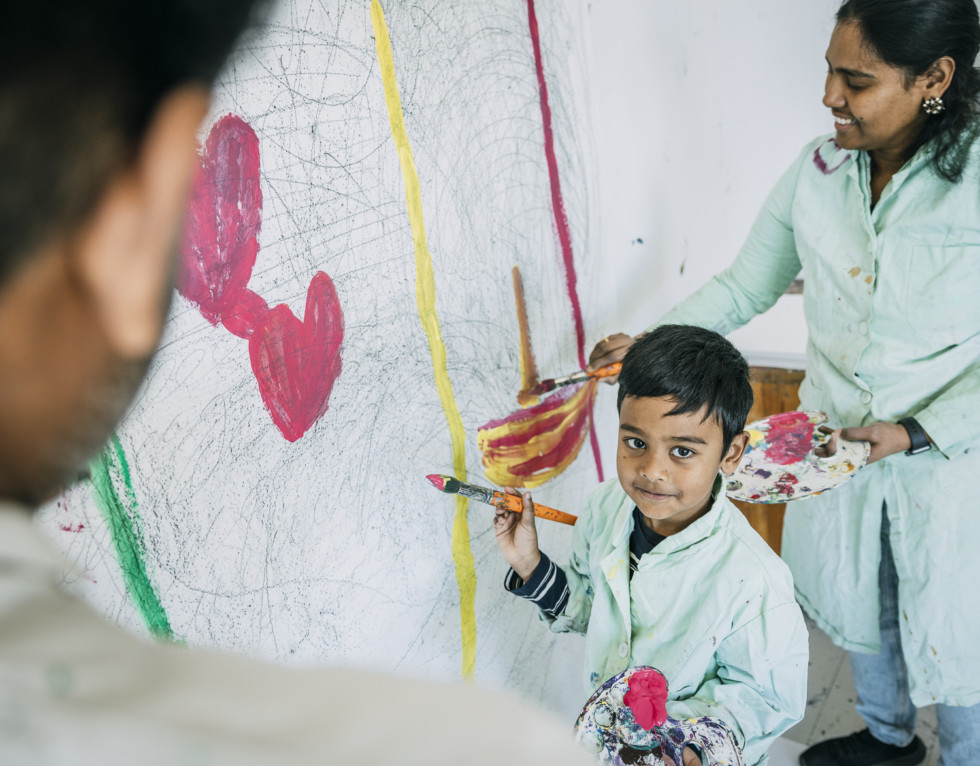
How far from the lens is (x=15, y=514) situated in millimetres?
262

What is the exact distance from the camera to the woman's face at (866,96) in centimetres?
118

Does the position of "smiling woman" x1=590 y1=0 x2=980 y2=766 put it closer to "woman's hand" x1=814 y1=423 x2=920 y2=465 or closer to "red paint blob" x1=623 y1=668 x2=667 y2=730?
"woman's hand" x1=814 y1=423 x2=920 y2=465

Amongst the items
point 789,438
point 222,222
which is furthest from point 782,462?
point 222,222

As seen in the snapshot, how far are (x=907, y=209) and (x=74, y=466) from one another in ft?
4.27

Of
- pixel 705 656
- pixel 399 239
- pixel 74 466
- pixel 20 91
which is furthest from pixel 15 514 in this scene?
pixel 705 656

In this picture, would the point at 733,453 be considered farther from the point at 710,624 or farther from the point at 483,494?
the point at 483,494

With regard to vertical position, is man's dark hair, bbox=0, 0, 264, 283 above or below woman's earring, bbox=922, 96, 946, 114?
above

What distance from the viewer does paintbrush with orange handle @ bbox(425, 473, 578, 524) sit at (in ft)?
3.59

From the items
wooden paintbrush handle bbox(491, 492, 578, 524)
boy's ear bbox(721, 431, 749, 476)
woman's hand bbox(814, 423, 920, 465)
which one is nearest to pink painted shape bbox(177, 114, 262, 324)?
wooden paintbrush handle bbox(491, 492, 578, 524)

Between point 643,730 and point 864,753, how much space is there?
3.26 ft

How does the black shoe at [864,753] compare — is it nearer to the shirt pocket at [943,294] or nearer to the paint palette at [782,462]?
the paint palette at [782,462]

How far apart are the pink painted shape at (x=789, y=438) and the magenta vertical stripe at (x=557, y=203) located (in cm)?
36

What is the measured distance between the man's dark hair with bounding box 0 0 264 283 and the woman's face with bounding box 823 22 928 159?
1159 mm

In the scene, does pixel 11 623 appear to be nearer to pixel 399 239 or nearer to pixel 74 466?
pixel 74 466
